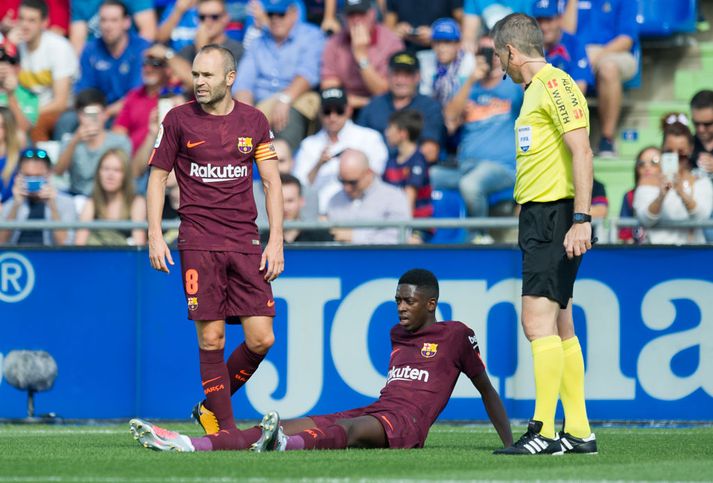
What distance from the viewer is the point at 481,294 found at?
431 inches

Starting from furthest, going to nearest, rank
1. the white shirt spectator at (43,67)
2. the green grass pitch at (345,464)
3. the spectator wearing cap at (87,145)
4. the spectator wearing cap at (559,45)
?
the white shirt spectator at (43,67) < the spectator wearing cap at (559,45) < the spectator wearing cap at (87,145) < the green grass pitch at (345,464)

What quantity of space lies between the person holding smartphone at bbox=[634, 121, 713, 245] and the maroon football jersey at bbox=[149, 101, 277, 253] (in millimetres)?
3887

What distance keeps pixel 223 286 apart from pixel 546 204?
1886 mm

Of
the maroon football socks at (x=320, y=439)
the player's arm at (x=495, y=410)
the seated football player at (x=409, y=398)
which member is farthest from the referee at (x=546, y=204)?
the maroon football socks at (x=320, y=439)

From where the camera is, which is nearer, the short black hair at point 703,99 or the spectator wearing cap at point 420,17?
the short black hair at point 703,99

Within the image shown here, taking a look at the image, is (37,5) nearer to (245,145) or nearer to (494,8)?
(494,8)

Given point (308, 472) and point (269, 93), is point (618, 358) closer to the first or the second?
point (308, 472)

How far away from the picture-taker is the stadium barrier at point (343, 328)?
10734 millimetres

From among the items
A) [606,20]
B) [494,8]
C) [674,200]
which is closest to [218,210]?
[674,200]

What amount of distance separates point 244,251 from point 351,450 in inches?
50.6

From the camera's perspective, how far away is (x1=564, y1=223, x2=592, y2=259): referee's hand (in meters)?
7.30

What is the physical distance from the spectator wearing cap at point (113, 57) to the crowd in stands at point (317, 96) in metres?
0.02

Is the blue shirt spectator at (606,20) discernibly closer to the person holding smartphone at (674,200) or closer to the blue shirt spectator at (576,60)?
the blue shirt spectator at (576,60)

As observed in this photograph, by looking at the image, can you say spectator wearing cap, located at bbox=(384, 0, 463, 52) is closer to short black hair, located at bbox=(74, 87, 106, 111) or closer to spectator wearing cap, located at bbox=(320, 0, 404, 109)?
spectator wearing cap, located at bbox=(320, 0, 404, 109)
